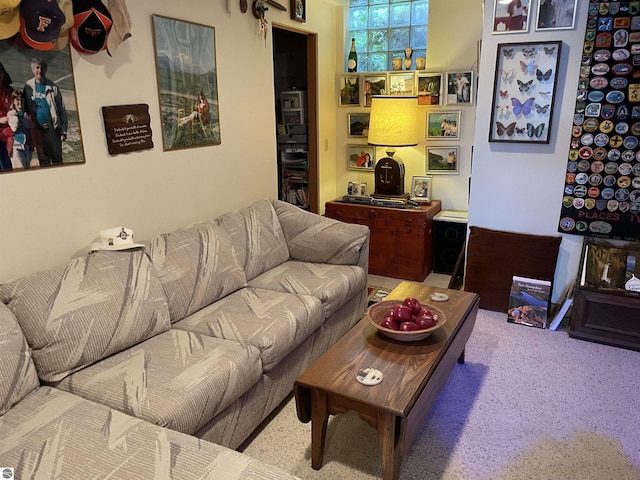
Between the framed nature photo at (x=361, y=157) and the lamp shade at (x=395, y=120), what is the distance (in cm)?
50

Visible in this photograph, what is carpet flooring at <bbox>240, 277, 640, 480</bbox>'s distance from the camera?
2.01m

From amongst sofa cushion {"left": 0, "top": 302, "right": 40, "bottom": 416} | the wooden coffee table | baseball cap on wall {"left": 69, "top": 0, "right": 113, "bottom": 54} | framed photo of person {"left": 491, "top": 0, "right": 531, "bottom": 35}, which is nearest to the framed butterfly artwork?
framed photo of person {"left": 491, "top": 0, "right": 531, "bottom": 35}

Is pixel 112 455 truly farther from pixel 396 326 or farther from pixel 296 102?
pixel 296 102

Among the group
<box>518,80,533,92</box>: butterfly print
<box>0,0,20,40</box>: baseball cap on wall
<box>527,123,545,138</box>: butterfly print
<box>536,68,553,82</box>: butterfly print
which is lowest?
<box>527,123,545,138</box>: butterfly print

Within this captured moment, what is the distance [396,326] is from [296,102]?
2.81 metres

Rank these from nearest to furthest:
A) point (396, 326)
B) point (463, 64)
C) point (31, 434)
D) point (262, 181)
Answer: point (31, 434) < point (396, 326) < point (262, 181) < point (463, 64)

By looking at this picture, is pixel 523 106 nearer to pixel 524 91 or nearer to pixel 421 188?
pixel 524 91

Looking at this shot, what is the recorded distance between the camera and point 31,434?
156 centimetres

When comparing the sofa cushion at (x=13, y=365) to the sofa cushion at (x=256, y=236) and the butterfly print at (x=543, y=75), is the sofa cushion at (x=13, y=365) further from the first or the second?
the butterfly print at (x=543, y=75)

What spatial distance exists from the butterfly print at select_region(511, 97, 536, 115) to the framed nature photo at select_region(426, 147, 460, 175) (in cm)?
96

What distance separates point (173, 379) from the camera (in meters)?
1.86

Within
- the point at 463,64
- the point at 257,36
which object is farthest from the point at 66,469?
the point at 463,64

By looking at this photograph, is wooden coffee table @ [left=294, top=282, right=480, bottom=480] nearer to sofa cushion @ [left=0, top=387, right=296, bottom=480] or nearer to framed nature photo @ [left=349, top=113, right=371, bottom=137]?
sofa cushion @ [left=0, top=387, right=296, bottom=480]

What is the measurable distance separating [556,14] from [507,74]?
43 centimetres
